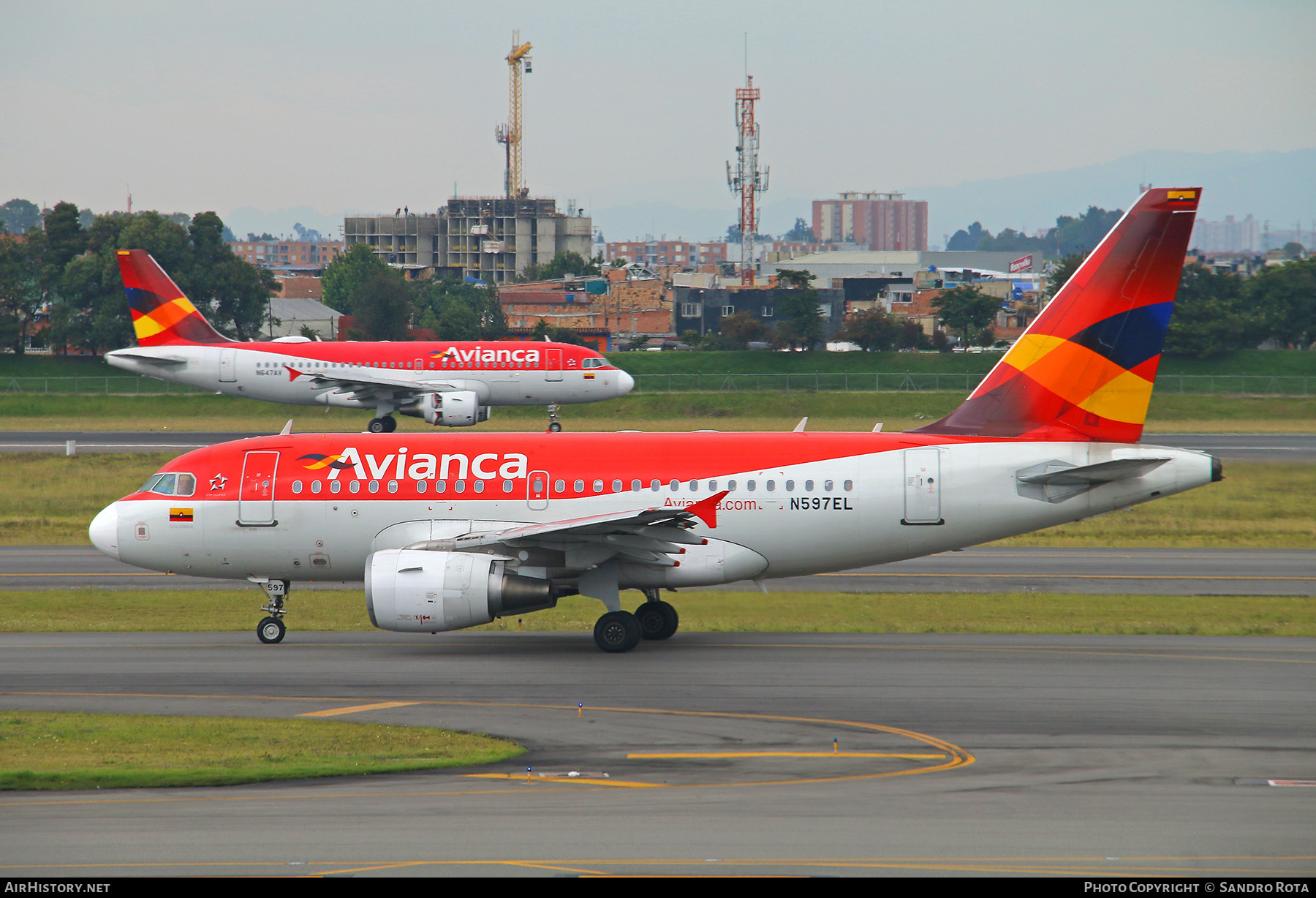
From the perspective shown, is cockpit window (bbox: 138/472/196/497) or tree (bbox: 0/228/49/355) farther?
tree (bbox: 0/228/49/355)

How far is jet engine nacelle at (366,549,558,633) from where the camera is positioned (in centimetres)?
2195

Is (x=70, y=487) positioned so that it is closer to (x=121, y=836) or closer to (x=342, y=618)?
(x=342, y=618)

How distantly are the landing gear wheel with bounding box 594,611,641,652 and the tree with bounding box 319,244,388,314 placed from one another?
12643 centimetres

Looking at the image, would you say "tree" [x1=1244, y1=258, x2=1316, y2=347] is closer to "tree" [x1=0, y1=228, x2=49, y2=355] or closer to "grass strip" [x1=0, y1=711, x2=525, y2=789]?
"grass strip" [x1=0, y1=711, x2=525, y2=789]

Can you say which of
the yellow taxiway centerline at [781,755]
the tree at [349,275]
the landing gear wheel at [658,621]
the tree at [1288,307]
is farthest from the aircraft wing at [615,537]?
the tree at [349,275]

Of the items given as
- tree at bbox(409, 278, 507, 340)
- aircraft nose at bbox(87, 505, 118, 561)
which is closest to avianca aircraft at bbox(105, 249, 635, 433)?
aircraft nose at bbox(87, 505, 118, 561)

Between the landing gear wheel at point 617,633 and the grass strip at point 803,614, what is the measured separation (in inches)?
112

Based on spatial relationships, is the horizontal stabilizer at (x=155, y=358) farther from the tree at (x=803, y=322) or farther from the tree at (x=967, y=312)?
the tree at (x=967, y=312)

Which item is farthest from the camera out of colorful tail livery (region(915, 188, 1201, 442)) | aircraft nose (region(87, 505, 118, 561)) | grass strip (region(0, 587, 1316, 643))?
grass strip (region(0, 587, 1316, 643))

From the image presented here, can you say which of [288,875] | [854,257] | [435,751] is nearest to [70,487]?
[435,751]

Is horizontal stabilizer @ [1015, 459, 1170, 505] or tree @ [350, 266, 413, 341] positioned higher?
tree @ [350, 266, 413, 341]

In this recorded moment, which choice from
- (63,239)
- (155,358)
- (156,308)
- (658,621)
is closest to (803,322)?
(156,308)

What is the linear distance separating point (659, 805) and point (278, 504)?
13342 mm

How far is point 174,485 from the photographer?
25.0 metres
